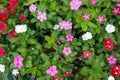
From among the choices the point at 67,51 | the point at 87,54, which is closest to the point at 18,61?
the point at 67,51

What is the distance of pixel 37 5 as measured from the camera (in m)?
2.67

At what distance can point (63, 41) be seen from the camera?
262cm

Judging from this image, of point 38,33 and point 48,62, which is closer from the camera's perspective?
point 48,62

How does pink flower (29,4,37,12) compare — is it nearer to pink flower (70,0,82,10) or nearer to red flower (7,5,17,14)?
red flower (7,5,17,14)

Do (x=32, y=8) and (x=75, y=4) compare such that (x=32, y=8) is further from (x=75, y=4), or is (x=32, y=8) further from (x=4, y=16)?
(x=75, y=4)

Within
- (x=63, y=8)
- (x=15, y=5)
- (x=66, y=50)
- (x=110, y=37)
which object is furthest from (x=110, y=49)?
(x=15, y=5)

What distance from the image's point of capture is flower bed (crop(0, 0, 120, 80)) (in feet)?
8.40

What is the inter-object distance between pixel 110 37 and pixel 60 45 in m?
0.43

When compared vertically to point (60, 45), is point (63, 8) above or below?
above

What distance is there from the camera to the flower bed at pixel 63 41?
2561mm

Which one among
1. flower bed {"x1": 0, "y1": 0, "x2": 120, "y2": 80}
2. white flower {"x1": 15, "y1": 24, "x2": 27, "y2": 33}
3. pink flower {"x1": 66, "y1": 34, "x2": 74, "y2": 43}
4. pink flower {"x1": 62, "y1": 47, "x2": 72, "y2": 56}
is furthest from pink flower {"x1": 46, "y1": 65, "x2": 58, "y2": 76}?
white flower {"x1": 15, "y1": 24, "x2": 27, "y2": 33}

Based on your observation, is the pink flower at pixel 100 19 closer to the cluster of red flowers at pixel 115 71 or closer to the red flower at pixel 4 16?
the cluster of red flowers at pixel 115 71

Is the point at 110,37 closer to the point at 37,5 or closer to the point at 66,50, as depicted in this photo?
the point at 66,50

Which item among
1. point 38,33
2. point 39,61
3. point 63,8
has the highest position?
point 63,8
